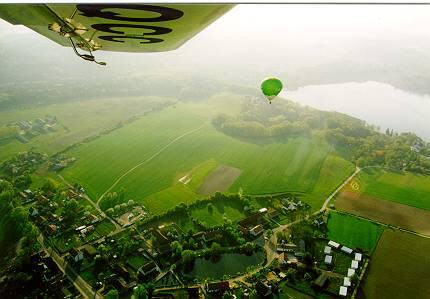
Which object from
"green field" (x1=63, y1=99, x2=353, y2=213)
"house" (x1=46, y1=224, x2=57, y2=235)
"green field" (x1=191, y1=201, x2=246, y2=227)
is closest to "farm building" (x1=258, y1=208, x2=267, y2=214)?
"green field" (x1=191, y1=201, x2=246, y2=227)

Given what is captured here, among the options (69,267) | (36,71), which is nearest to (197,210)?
(69,267)

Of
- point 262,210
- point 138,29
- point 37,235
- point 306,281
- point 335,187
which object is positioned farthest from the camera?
point 335,187

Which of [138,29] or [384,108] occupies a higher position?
[138,29]

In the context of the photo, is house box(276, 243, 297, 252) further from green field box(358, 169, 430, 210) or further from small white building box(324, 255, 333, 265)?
green field box(358, 169, 430, 210)

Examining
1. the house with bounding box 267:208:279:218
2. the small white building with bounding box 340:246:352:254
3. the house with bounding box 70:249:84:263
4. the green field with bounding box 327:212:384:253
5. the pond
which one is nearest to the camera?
the pond

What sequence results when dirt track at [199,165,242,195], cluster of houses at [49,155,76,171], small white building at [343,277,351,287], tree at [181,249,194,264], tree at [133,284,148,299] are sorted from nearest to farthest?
1. tree at [133,284,148,299]
2. small white building at [343,277,351,287]
3. tree at [181,249,194,264]
4. dirt track at [199,165,242,195]
5. cluster of houses at [49,155,76,171]

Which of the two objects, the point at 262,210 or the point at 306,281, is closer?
the point at 306,281

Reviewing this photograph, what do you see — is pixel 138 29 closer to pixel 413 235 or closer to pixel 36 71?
pixel 413 235
